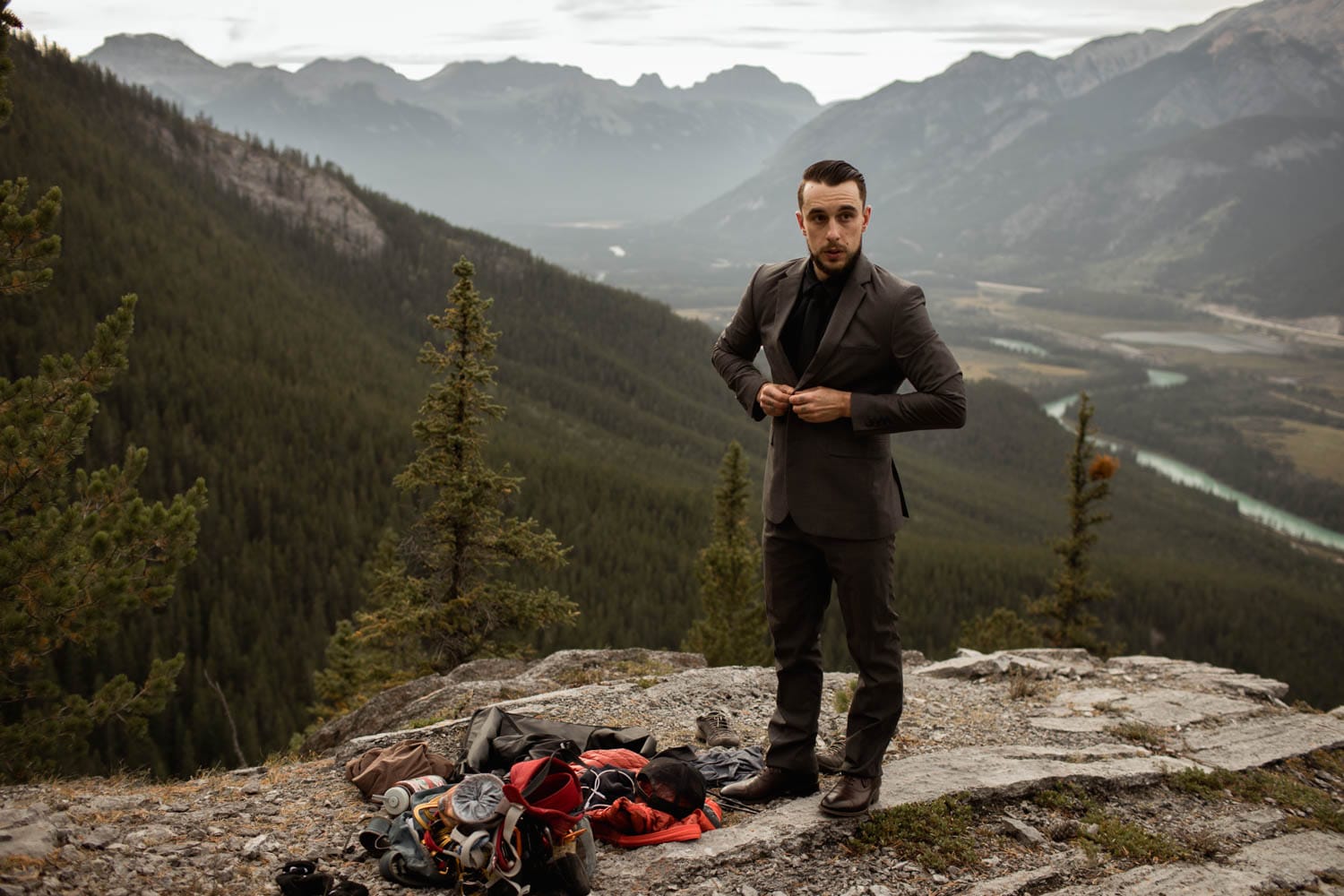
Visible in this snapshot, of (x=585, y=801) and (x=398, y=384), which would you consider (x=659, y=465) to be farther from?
(x=585, y=801)

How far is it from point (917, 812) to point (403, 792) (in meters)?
3.86

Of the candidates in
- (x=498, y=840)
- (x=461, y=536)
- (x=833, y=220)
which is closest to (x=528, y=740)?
(x=498, y=840)

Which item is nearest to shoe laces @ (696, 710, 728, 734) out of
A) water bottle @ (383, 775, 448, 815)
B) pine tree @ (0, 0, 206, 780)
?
water bottle @ (383, 775, 448, 815)

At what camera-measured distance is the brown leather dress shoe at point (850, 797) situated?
655 cm

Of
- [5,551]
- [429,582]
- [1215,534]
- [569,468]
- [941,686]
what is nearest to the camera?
[5,551]

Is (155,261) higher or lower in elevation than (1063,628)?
higher

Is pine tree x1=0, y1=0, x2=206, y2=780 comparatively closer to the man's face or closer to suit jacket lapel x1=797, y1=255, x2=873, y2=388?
the man's face

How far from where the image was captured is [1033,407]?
185000mm

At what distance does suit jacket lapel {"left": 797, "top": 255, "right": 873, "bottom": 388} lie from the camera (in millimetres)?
6027

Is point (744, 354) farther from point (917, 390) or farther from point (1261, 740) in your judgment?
point (1261, 740)

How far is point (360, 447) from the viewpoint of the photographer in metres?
83.6

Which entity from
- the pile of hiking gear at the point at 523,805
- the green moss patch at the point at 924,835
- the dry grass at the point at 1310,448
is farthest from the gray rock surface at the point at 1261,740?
the dry grass at the point at 1310,448

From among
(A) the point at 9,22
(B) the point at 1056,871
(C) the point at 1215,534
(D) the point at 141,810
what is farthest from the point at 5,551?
(C) the point at 1215,534

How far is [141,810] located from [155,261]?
410 ft
